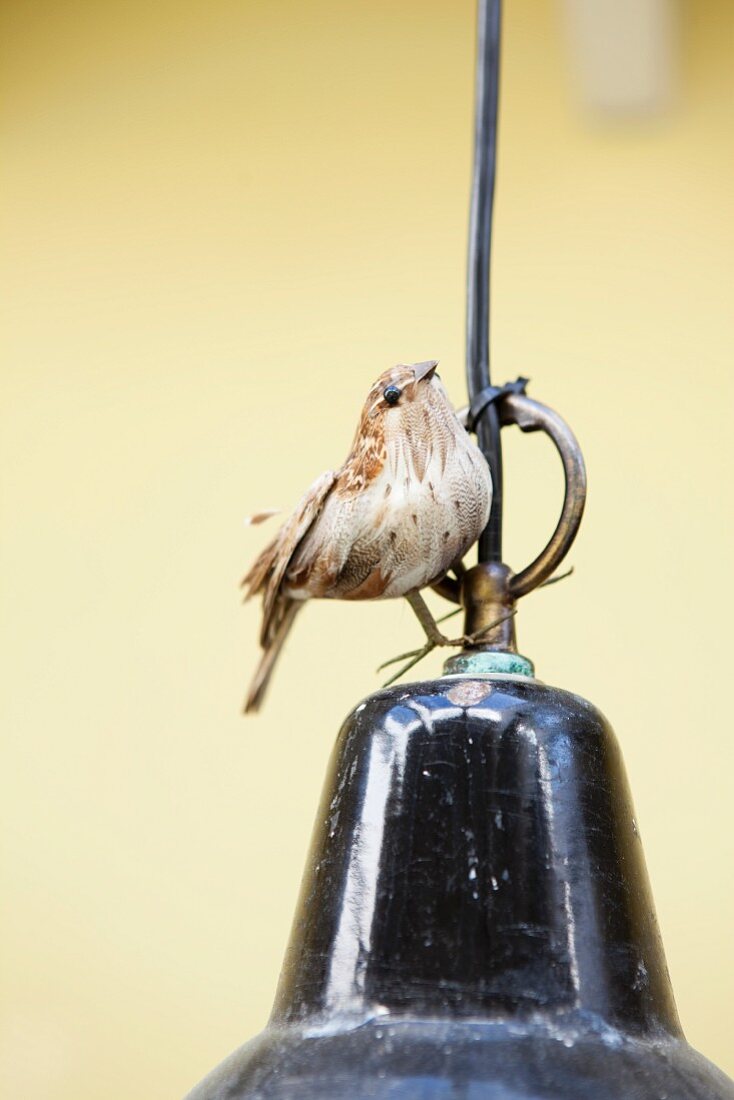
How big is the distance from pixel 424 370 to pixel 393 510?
0.22 ft

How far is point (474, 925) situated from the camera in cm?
41

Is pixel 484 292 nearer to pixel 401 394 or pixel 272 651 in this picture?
pixel 401 394

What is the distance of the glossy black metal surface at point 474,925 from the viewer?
1.23 feet

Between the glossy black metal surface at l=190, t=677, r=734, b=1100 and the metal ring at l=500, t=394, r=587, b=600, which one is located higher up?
the metal ring at l=500, t=394, r=587, b=600

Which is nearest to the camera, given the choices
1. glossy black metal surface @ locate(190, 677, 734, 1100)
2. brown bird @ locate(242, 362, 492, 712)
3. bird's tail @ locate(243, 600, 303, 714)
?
glossy black metal surface @ locate(190, 677, 734, 1100)

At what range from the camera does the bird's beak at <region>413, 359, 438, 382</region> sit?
52 cm

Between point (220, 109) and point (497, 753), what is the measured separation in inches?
48.2

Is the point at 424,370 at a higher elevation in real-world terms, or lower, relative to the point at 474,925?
higher

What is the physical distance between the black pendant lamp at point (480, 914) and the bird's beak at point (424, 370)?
60mm

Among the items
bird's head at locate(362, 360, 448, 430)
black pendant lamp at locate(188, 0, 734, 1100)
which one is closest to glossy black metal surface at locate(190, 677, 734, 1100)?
black pendant lamp at locate(188, 0, 734, 1100)

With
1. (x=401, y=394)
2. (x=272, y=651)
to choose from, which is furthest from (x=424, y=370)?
(x=272, y=651)

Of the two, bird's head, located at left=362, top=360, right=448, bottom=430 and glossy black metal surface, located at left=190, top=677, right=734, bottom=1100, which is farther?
bird's head, located at left=362, top=360, right=448, bottom=430

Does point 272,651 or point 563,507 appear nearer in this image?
point 563,507

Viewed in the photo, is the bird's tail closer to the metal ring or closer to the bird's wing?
the bird's wing
